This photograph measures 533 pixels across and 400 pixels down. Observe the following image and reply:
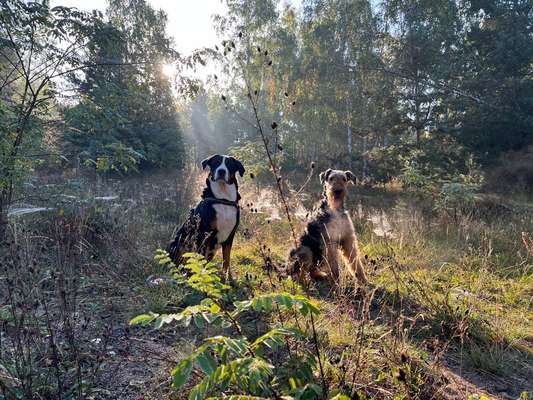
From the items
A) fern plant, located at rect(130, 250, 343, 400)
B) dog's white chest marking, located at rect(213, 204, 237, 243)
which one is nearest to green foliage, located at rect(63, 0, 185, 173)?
dog's white chest marking, located at rect(213, 204, 237, 243)

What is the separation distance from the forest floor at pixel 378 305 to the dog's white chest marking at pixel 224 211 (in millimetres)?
237

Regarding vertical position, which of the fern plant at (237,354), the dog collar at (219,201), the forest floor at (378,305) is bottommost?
the forest floor at (378,305)

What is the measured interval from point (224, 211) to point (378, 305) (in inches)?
86.4

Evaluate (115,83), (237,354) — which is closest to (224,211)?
(115,83)

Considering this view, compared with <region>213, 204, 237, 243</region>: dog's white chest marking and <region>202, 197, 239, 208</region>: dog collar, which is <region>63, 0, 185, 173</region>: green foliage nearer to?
<region>202, 197, 239, 208</region>: dog collar

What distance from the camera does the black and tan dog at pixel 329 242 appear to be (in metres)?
4.41

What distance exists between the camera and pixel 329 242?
4.39 metres

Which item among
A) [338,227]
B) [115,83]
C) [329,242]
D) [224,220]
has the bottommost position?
[329,242]

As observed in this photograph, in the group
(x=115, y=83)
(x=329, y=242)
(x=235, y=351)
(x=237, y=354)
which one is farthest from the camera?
(x=115, y=83)

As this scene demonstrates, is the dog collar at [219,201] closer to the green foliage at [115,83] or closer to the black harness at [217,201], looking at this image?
the black harness at [217,201]

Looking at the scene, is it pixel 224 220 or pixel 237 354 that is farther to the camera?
pixel 224 220

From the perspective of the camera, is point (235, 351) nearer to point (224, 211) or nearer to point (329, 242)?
point (329, 242)

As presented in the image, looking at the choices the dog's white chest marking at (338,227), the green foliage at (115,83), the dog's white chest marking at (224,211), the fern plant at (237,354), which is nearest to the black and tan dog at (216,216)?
the dog's white chest marking at (224,211)

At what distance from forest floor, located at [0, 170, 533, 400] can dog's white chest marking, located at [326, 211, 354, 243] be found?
1.30 feet
